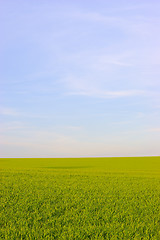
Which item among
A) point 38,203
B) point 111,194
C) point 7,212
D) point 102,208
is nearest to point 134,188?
point 111,194

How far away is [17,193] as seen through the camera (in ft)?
41.5

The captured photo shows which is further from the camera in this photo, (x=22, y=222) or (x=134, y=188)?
(x=134, y=188)

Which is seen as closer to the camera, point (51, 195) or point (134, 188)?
point (51, 195)

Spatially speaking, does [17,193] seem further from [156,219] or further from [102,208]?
[156,219]

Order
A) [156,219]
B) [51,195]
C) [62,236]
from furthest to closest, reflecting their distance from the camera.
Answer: [51,195]
[156,219]
[62,236]

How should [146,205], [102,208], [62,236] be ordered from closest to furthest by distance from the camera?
1. [62,236]
2. [102,208]
3. [146,205]

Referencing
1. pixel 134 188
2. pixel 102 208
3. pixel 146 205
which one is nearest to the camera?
pixel 102 208

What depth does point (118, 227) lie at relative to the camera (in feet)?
27.3

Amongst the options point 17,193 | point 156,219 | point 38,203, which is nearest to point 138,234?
point 156,219

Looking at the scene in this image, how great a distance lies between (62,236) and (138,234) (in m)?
2.66

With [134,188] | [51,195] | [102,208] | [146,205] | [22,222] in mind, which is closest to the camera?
[22,222]

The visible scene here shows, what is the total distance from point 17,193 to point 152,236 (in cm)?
779

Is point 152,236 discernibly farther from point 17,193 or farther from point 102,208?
point 17,193

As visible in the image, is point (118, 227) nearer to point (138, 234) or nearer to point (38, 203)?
point (138, 234)
